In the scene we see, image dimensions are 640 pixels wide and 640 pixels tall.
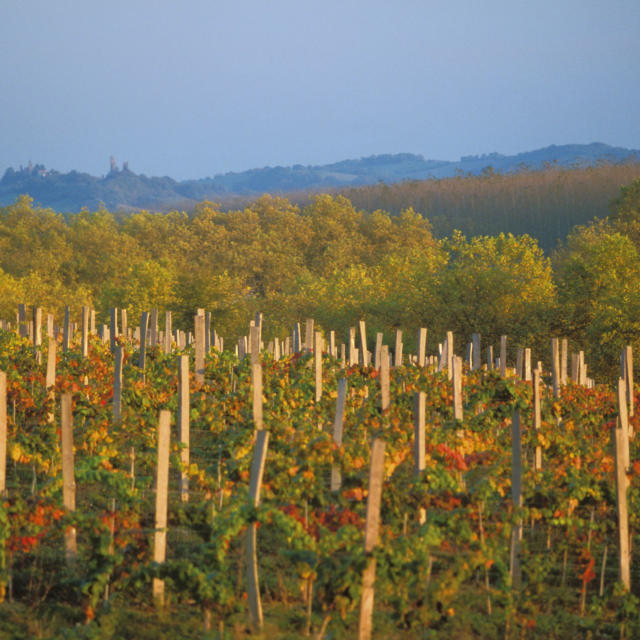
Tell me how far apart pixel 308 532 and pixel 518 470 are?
229cm

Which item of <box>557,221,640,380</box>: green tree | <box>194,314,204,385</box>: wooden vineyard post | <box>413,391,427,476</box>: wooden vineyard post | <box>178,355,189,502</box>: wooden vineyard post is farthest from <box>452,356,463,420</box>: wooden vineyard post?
<box>557,221,640,380</box>: green tree

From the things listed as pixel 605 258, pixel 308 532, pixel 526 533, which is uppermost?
pixel 605 258

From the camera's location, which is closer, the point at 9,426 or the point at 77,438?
the point at 77,438

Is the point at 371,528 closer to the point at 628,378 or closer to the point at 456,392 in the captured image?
the point at 456,392

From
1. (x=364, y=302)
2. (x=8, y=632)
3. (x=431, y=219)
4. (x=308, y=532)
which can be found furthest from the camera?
(x=431, y=219)

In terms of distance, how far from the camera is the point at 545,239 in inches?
3543

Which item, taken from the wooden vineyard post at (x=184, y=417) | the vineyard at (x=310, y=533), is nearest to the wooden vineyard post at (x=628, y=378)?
the vineyard at (x=310, y=533)

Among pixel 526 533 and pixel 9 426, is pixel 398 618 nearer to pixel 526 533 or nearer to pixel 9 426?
pixel 526 533

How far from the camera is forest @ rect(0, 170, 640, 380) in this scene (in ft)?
123

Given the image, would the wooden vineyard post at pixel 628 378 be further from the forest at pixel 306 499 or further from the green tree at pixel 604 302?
the green tree at pixel 604 302

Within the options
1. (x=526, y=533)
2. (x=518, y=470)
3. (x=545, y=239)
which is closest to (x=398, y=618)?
(x=518, y=470)

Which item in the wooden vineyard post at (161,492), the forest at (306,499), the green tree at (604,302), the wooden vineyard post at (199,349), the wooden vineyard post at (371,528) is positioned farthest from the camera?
the green tree at (604,302)

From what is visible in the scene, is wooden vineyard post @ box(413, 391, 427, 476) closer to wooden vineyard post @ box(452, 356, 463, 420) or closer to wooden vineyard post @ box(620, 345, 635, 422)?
wooden vineyard post @ box(452, 356, 463, 420)

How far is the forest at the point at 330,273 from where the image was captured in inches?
1471
